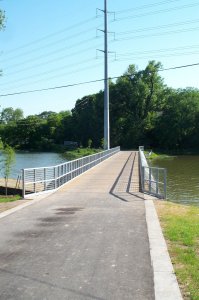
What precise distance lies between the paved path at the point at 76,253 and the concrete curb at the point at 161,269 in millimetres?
105

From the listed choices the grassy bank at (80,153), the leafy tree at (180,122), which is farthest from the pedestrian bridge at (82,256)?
the leafy tree at (180,122)

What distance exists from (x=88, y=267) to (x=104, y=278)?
593 millimetres

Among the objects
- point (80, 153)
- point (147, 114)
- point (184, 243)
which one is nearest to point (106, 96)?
point (80, 153)

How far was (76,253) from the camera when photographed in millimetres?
7836

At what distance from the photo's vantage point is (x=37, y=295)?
5723 millimetres

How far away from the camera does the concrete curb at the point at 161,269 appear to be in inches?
228

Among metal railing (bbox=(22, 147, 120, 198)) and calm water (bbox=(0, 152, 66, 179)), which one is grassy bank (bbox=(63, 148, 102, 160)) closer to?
calm water (bbox=(0, 152, 66, 179))

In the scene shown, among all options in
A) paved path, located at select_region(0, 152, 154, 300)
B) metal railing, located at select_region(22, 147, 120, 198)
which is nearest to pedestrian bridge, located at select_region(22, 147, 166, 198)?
metal railing, located at select_region(22, 147, 120, 198)

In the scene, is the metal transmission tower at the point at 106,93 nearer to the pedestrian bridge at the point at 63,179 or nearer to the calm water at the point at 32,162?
the calm water at the point at 32,162

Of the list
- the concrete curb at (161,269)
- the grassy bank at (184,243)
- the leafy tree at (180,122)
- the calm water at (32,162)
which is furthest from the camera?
the leafy tree at (180,122)

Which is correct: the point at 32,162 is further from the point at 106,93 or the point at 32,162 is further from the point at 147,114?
the point at 147,114

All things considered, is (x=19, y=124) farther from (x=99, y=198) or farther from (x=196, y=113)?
(x=99, y=198)

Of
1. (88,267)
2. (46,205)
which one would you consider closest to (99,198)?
(46,205)

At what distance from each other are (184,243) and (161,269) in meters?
1.90
